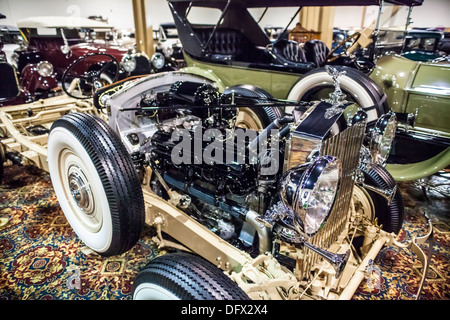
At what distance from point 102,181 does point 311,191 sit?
1.16 meters

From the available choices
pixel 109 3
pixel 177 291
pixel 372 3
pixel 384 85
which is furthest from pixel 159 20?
pixel 177 291

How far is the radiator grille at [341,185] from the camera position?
1.48 meters

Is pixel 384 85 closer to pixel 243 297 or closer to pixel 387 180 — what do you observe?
pixel 387 180

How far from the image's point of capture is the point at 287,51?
4.93 meters

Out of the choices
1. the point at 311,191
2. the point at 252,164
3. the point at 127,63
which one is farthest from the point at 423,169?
the point at 127,63

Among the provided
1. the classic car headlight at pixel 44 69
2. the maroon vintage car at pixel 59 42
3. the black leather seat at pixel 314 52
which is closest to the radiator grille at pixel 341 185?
the black leather seat at pixel 314 52

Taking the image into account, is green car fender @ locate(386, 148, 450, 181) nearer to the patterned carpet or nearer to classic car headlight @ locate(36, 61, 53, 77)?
the patterned carpet

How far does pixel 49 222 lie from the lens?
276cm

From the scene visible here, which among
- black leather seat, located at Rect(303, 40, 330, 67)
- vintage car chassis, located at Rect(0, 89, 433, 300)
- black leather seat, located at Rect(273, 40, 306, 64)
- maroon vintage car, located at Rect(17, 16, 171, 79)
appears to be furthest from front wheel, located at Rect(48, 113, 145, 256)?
maroon vintage car, located at Rect(17, 16, 171, 79)

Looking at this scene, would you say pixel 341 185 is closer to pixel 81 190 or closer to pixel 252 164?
pixel 252 164

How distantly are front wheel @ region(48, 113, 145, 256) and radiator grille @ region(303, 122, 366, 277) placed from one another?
0.98 metres

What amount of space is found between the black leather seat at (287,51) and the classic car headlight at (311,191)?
3402mm

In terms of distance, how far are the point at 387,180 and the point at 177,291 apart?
4.95 ft

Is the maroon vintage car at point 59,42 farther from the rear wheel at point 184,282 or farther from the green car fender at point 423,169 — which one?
the rear wheel at point 184,282
